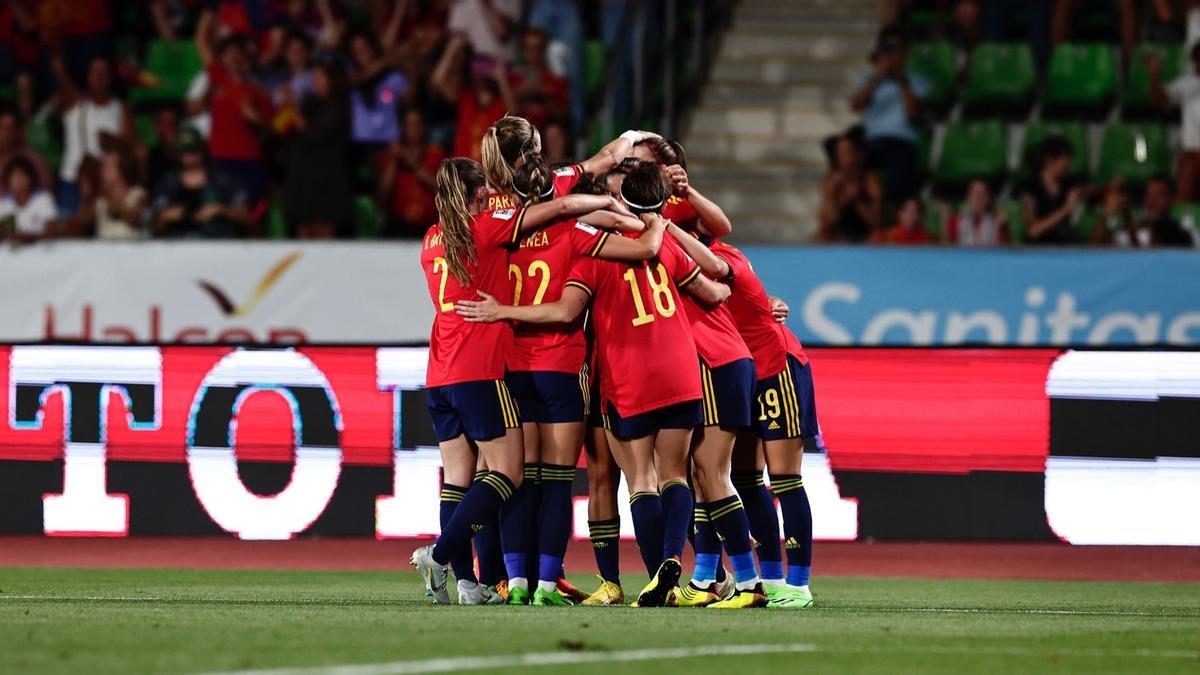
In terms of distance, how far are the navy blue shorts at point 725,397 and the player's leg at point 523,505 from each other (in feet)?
2.58

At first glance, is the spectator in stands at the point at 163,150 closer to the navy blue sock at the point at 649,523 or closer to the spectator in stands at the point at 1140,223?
the spectator in stands at the point at 1140,223

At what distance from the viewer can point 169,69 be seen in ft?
55.7

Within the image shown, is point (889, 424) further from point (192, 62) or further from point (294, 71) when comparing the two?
point (192, 62)

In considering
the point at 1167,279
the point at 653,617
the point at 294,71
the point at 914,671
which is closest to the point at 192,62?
the point at 294,71

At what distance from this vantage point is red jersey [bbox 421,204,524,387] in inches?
327

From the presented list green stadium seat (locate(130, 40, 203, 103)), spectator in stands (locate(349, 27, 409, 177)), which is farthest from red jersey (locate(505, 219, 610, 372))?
green stadium seat (locate(130, 40, 203, 103))

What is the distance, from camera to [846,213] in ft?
49.4

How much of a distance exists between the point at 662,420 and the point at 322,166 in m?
7.61

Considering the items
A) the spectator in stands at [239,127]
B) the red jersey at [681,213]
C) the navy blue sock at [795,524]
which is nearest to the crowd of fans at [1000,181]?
the spectator in stands at [239,127]

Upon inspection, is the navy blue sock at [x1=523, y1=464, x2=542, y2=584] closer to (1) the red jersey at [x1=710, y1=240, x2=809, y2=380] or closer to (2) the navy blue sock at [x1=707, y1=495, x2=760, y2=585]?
(2) the navy blue sock at [x1=707, y1=495, x2=760, y2=585]

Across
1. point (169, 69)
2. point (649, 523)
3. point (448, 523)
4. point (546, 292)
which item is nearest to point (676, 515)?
point (649, 523)

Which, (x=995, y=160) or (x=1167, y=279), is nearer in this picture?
(x=1167, y=279)

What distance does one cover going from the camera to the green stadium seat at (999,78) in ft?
54.4

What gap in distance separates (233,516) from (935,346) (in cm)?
473
